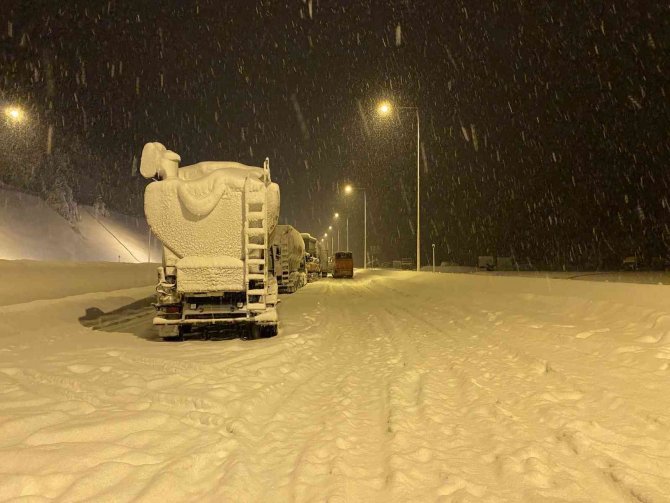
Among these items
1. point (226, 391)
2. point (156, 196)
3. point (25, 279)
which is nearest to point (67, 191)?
point (25, 279)

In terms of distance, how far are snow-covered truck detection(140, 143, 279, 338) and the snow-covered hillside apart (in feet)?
183

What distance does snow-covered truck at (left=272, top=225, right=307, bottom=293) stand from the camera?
2322 centimetres

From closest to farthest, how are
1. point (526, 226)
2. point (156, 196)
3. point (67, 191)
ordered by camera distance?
point (156, 196), point (526, 226), point (67, 191)

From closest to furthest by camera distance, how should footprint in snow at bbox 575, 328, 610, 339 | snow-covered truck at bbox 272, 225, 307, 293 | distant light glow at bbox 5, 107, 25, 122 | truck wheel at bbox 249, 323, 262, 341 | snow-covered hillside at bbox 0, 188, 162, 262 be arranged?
footprint in snow at bbox 575, 328, 610, 339 < truck wheel at bbox 249, 323, 262, 341 < snow-covered truck at bbox 272, 225, 307, 293 < distant light glow at bbox 5, 107, 25, 122 < snow-covered hillside at bbox 0, 188, 162, 262

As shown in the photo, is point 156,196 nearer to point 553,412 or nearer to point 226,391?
point 226,391

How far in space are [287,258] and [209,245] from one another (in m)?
14.7

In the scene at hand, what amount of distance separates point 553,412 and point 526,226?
7445 cm

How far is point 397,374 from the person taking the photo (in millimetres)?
6820

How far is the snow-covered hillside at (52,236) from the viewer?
5981 centimetres

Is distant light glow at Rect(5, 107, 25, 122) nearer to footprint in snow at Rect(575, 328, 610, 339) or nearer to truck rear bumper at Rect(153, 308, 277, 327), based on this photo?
truck rear bumper at Rect(153, 308, 277, 327)

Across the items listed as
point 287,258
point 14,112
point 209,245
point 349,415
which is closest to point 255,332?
point 209,245

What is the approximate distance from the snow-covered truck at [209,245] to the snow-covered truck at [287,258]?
12.0 meters

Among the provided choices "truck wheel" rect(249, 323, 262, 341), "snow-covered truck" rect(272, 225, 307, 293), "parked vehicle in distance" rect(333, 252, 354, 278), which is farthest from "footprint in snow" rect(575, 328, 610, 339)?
"parked vehicle in distance" rect(333, 252, 354, 278)

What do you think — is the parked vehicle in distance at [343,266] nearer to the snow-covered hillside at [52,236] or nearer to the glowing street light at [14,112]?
the glowing street light at [14,112]
